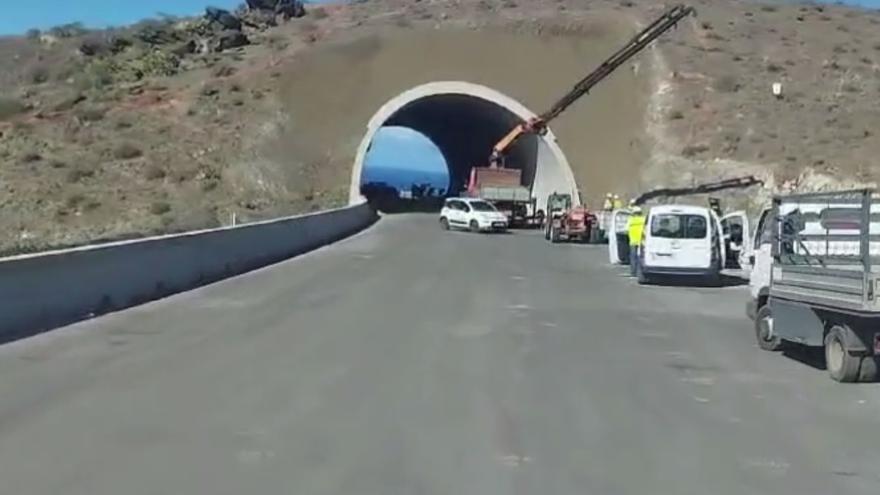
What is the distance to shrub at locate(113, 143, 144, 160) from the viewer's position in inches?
2699

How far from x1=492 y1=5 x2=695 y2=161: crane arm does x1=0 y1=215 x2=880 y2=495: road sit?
46.5 meters

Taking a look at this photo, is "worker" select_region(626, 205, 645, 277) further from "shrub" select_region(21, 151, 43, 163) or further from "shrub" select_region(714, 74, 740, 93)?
"shrub" select_region(21, 151, 43, 163)

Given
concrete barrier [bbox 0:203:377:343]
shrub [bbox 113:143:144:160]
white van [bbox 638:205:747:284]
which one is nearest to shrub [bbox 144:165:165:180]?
shrub [bbox 113:143:144:160]

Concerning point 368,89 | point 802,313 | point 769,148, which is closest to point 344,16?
point 368,89

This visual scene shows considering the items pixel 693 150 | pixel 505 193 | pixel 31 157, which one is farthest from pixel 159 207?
pixel 693 150

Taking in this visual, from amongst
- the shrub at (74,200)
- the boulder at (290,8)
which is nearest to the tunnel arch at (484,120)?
the shrub at (74,200)

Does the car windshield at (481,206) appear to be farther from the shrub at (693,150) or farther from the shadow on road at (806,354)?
the shadow on road at (806,354)

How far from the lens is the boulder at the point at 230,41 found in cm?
8800

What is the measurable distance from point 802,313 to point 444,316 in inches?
245

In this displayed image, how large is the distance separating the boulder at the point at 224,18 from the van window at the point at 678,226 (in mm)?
68652

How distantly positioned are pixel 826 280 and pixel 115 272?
458 inches

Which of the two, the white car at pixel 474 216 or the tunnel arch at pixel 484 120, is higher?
the tunnel arch at pixel 484 120

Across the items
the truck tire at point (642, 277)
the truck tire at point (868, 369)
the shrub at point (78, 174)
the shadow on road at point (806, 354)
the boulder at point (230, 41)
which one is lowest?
the truck tire at point (642, 277)

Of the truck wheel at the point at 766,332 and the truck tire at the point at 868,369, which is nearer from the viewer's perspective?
the truck tire at the point at 868,369
